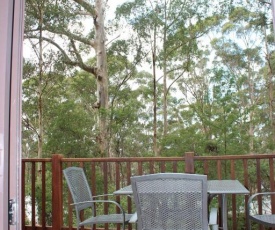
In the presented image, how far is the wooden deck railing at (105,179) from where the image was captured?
12.9ft

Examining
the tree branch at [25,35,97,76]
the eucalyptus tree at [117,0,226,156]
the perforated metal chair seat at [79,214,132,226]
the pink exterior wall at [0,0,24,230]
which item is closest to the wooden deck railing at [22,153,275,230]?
the perforated metal chair seat at [79,214,132,226]

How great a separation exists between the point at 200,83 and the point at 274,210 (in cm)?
424

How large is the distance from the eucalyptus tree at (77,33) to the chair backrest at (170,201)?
5.86 m

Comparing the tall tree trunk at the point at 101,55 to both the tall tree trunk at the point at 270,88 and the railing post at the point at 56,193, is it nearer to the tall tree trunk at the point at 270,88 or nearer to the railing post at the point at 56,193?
the tall tree trunk at the point at 270,88

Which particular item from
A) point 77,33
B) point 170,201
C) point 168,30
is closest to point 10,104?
point 170,201

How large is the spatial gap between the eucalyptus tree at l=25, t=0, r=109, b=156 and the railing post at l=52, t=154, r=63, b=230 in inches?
147

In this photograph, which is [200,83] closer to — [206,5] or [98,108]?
[206,5]

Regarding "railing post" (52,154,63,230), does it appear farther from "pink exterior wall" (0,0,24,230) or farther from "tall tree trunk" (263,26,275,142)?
"tall tree trunk" (263,26,275,142)

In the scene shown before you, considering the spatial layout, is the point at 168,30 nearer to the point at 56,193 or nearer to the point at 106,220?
the point at 56,193

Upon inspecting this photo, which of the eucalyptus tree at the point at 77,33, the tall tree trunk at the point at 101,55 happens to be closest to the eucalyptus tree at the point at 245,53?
the tall tree trunk at the point at 101,55

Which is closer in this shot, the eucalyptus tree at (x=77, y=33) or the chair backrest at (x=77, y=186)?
the chair backrest at (x=77, y=186)

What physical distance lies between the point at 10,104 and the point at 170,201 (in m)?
1.21

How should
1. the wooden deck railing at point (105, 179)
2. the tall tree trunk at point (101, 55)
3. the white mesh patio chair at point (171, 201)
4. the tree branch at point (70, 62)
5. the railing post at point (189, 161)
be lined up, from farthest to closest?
the tall tree trunk at point (101, 55) → the tree branch at point (70, 62) → the wooden deck railing at point (105, 179) → the railing post at point (189, 161) → the white mesh patio chair at point (171, 201)

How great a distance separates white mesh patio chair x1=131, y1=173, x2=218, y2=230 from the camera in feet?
6.13
